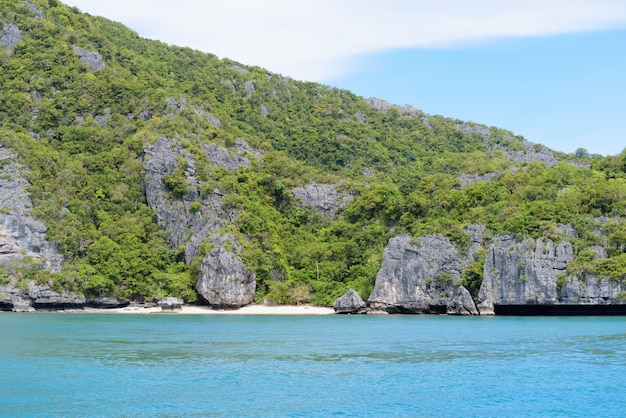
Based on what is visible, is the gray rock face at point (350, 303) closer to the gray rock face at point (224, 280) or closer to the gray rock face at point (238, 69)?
the gray rock face at point (224, 280)

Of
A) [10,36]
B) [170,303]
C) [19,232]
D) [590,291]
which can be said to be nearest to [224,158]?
Answer: [170,303]

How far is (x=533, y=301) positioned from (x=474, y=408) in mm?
46082

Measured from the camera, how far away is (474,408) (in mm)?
24438

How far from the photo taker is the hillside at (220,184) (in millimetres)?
77812

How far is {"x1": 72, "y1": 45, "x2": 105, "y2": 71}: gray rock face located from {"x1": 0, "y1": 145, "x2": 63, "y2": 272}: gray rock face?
125ft

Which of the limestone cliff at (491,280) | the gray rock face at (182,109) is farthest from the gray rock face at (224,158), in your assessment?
the limestone cliff at (491,280)

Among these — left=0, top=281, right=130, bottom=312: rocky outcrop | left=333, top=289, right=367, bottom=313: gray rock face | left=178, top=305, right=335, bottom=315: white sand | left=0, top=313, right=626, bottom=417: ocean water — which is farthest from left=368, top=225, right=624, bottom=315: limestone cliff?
left=0, top=281, right=130, bottom=312: rocky outcrop

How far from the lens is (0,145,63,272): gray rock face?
79.5 meters

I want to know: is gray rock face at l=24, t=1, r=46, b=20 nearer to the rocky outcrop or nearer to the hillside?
the hillside

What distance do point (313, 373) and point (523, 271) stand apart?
138 feet

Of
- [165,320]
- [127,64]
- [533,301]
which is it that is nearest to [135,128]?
[127,64]

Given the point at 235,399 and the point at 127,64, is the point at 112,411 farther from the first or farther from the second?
the point at 127,64

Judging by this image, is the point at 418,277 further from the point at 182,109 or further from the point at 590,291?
the point at 182,109

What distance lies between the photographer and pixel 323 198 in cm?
10731
